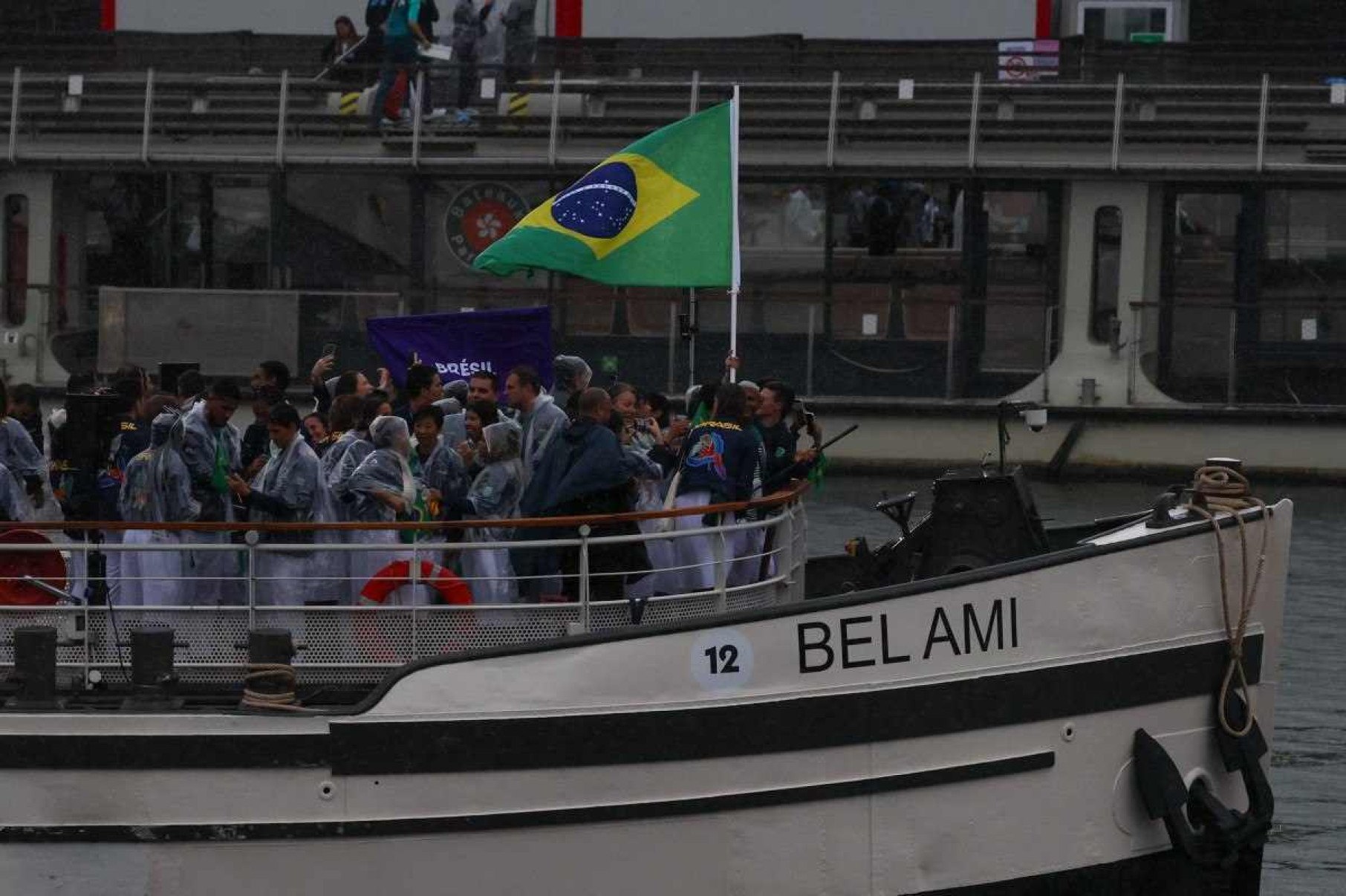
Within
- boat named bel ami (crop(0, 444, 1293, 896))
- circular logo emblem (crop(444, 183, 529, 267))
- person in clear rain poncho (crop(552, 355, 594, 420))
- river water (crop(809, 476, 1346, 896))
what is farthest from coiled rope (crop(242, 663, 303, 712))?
circular logo emblem (crop(444, 183, 529, 267))

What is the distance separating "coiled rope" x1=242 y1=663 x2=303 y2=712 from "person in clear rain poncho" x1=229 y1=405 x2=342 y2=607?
2.61 ft

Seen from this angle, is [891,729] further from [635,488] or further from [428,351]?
[428,351]

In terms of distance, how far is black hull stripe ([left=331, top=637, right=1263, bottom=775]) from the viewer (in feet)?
30.0

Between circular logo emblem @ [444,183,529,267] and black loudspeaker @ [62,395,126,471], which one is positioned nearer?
black loudspeaker @ [62,395,126,471]

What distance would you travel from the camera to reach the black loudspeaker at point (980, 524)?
10.7m

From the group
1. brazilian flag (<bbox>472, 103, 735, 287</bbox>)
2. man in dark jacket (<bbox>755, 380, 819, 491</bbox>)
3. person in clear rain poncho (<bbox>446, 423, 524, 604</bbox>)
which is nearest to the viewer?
person in clear rain poncho (<bbox>446, 423, 524, 604</bbox>)

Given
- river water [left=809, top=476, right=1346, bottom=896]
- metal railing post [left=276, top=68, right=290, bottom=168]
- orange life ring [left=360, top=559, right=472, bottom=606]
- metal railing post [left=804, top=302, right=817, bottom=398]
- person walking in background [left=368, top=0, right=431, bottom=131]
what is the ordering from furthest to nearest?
person walking in background [left=368, top=0, right=431, bottom=131], metal railing post [left=276, top=68, right=290, bottom=168], metal railing post [left=804, top=302, right=817, bottom=398], river water [left=809, top=476, right=1346, bottom=896], orange life ring [left=360, top=559, right=472, bottom=606]

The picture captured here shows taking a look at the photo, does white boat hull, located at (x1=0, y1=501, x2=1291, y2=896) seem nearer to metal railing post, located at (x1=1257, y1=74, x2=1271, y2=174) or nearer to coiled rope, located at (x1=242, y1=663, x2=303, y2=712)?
coiled rope, located at (x1=242, y1=663, x2=303, y2=712)

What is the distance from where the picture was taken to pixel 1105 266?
1093 inches

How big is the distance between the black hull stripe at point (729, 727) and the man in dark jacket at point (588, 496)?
2.93 ft

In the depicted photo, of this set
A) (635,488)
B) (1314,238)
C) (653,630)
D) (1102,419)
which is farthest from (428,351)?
(1314,238)

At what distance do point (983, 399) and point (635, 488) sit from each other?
16356 millimetres

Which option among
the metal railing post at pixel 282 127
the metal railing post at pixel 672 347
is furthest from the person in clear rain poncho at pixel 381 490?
the metal railing post at pixel 282 127

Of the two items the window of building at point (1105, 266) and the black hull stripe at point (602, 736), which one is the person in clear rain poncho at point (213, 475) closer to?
the black hull stripe at point (602, 736)
